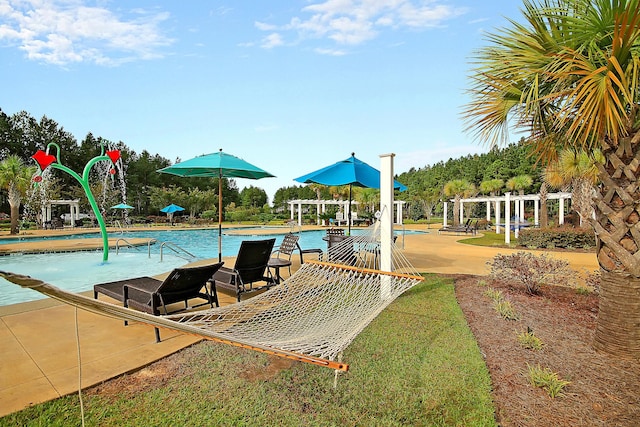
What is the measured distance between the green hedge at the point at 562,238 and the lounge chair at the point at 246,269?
30.0 feet

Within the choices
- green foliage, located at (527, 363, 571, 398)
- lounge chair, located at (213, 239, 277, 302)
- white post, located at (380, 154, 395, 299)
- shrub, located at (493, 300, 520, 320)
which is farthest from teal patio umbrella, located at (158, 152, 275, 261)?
green foliage, located at (527, 363, 571, 398)

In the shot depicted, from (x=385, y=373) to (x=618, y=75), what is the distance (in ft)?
8.92

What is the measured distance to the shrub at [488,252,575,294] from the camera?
4.71 m

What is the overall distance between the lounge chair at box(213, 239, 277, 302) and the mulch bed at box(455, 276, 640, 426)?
2.49 metres

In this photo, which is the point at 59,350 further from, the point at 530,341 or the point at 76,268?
the point at 76,268

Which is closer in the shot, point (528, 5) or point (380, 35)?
point (528, 5)

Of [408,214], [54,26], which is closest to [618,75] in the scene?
[54,26]

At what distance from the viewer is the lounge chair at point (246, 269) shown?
4.29 metres

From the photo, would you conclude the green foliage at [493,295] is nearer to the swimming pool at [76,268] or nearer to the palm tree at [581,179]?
the swimming pool at [76,268]

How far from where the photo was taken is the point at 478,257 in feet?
28.5

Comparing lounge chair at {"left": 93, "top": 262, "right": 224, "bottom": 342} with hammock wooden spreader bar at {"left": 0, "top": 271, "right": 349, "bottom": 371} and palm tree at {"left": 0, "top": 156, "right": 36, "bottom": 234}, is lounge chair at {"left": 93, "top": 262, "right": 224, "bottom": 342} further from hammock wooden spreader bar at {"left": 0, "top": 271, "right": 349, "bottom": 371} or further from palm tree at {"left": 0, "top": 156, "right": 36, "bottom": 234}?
palm tree at {"left": 0, "top": 156, "right": 36, "bottom": 234}

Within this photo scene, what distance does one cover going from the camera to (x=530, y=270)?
482 centimetres

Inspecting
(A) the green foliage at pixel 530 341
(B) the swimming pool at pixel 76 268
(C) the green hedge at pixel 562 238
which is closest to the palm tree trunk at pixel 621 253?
(A) the green foliage at pixel 530 341

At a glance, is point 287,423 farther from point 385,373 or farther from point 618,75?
point 618,75
